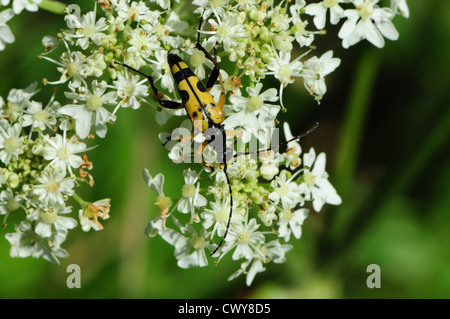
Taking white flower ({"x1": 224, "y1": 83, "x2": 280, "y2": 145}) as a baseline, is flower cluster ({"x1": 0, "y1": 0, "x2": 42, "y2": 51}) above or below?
above

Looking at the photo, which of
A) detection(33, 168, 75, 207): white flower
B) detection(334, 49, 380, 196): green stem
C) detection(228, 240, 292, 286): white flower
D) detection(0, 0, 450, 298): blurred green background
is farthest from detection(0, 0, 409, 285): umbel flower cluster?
detection(0, 0, 450, 298): blurred green background

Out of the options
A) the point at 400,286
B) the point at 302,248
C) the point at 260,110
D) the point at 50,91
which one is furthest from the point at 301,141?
the point at 50,91

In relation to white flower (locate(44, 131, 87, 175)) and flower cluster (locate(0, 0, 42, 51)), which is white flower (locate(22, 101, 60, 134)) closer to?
white flower (locate(44, 131, 87, 175))

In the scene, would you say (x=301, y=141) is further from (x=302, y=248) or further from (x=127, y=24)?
(x=127, y=24)

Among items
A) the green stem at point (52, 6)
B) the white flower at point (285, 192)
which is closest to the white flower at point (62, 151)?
the green stem at point (52, 6)

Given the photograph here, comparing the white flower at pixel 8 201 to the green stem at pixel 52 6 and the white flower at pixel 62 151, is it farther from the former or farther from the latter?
the green stem at pixel 52 6
